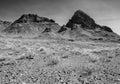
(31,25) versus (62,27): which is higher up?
(31,25)

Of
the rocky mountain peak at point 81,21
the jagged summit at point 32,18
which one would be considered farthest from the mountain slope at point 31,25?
the rocky mountain peak at point 81,21

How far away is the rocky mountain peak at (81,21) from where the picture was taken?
128m

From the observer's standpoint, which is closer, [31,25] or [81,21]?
[81,21]

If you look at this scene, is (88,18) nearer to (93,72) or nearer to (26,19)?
(26,19)

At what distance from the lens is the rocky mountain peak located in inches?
5043

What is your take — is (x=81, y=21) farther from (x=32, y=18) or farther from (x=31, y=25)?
(x=32, y=18)

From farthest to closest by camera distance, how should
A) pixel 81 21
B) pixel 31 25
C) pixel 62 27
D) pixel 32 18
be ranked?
pixel 32 18 → pixel 31 25 → pixel 81 21 → pixel 62 27

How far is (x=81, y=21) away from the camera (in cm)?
13062

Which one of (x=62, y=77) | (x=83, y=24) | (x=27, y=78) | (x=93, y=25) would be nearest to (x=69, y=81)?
(x=62, y=77)

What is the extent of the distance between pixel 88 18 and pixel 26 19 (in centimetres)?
8363

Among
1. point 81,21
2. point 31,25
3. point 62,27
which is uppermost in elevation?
point 81,21

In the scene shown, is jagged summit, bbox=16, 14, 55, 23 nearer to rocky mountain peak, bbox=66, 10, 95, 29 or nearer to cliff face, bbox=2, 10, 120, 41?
cliff face, bbox=2, 10, 120, 41

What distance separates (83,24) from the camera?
5005 inches

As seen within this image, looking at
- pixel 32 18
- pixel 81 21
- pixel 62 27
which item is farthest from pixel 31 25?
pixel 81 21
